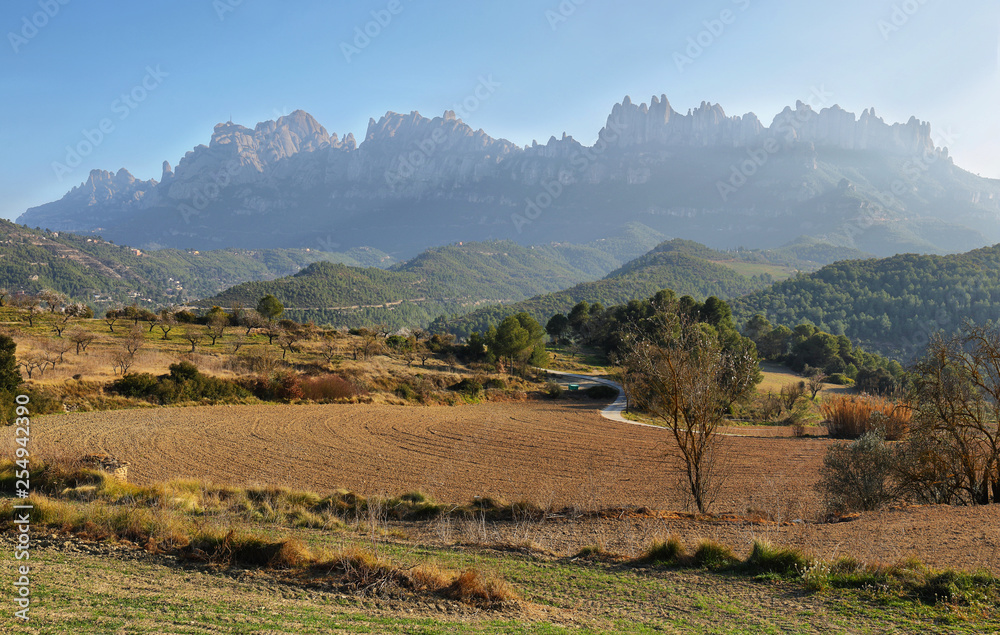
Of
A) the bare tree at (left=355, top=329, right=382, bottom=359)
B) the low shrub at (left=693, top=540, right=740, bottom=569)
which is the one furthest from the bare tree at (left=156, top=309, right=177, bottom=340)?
the low shrub at (left=693, top=540, right=740, bottom=569)

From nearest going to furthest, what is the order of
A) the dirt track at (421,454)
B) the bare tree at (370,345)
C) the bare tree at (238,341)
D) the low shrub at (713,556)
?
the low shrub at (713,556) → the dirt track at (421,454) → the bare tree at (238,341) → the bare tree at (370,345)

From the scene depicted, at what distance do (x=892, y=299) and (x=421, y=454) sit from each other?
309ft

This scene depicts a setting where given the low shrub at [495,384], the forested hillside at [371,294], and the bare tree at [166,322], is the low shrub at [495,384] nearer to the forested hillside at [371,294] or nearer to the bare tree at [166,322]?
the bare tree at [166,322]

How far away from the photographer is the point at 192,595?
198 inches

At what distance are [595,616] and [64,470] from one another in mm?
12238

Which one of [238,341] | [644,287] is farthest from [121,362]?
[644,287]

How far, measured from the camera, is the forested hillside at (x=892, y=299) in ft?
250

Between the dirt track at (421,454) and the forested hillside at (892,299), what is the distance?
2825 inches

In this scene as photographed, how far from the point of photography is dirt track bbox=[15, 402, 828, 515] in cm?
1401

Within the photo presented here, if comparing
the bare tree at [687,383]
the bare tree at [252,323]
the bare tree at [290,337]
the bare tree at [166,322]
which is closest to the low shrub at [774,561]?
the bare tree at [687,383]

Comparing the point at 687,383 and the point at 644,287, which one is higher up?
the point at 644,287

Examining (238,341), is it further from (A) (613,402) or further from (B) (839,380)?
(B) (839,380)

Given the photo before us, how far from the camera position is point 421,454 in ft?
61.9

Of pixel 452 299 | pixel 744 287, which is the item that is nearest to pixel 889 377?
pixel 744 287
